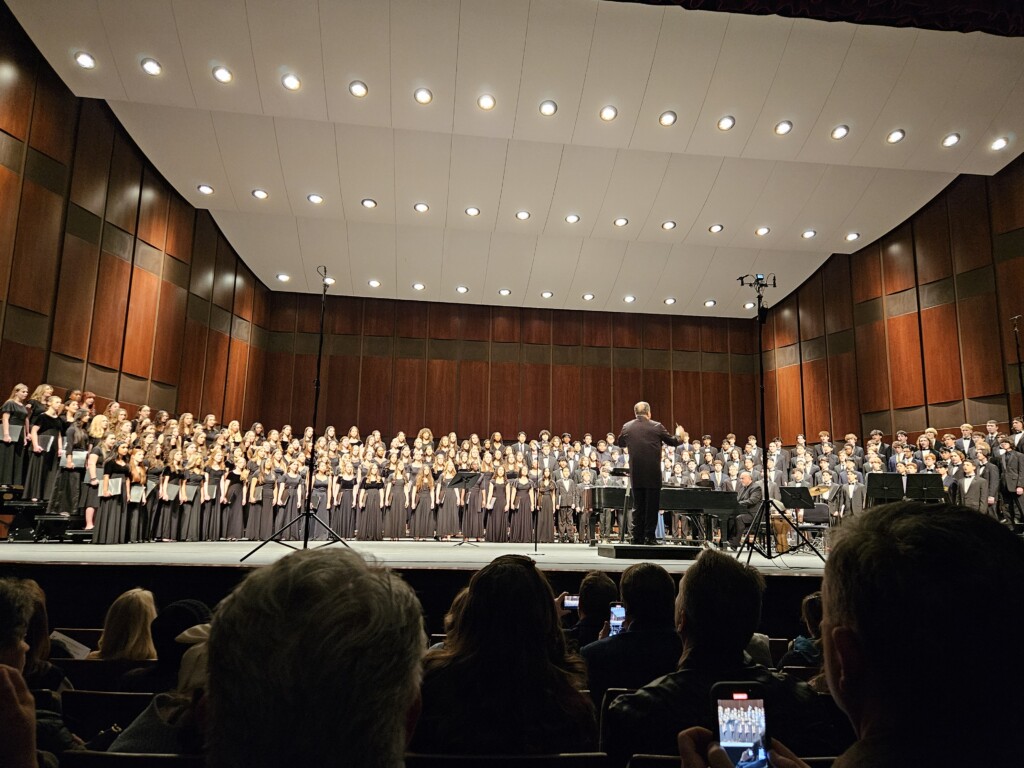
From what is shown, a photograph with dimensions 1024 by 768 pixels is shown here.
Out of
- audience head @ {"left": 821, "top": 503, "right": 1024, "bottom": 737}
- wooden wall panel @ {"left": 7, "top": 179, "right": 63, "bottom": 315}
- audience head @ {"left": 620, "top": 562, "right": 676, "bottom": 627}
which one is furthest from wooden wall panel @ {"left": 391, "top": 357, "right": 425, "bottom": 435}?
audience head @ {"left": 821, "top": 503, "right": 1024, "bottom": 737}

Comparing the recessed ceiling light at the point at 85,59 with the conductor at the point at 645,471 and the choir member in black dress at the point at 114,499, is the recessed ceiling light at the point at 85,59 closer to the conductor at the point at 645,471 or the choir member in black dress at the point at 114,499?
the choir member in black dress at the point at 114,499

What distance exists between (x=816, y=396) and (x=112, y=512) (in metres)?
12.7

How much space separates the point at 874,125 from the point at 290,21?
26.3 ft

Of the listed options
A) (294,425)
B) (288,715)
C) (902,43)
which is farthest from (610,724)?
(294,425)

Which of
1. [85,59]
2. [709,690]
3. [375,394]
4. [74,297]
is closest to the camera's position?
[709,690]

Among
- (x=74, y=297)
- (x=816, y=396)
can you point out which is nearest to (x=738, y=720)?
(x=74, y=297)

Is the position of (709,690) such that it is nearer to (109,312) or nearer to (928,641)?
(928,641)

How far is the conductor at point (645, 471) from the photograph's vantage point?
22.8 feet

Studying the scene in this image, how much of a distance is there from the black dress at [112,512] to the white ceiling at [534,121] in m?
5.04

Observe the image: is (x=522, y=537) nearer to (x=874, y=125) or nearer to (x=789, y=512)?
(x=789, y=512)

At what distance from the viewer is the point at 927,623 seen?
645 millimetres

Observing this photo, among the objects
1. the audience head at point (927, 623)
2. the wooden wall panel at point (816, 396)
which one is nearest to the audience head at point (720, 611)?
the audience head at point (927, 623)

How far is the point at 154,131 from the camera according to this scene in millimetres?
10602

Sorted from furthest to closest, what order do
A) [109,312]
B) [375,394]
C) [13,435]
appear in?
[375,394] < [109,312] < [13,435]
